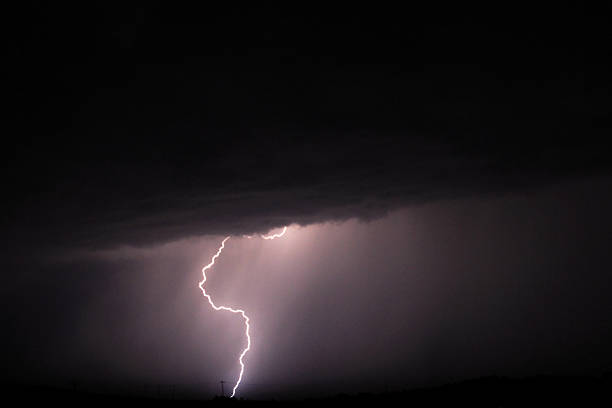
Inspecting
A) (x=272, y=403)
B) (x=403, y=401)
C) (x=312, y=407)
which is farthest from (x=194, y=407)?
(x=403, y=401)

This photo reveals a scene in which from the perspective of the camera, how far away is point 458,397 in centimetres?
3189

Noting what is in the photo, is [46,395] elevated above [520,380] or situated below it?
below

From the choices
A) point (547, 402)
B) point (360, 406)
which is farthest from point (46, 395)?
point (547, 402)

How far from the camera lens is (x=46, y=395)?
34031mm

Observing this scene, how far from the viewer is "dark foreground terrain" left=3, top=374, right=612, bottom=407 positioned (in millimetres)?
28359

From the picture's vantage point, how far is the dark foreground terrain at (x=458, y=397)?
28.4 metres

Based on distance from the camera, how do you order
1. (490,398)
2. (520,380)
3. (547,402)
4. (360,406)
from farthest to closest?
(520,380) < (360,406) < (490,398) < (547,402)

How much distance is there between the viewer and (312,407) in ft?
108

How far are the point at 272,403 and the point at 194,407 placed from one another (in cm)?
530

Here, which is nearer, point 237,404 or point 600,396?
point 600,396

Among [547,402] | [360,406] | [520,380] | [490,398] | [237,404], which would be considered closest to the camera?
[547,402]

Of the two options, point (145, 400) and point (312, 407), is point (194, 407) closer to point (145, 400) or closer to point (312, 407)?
point (145, 400)

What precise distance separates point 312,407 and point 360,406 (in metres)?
3.10

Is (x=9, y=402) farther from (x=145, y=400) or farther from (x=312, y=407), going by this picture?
(x=312, y=407)
